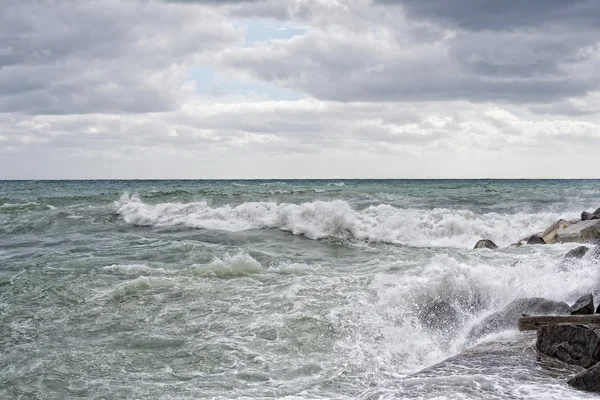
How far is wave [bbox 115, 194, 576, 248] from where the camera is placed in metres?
20.2

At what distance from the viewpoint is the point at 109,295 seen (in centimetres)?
1100

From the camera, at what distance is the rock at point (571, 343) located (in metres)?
6.23

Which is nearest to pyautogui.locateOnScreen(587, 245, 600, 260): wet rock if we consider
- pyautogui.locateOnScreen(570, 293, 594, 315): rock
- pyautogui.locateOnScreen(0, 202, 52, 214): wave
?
pyautogui.locateOnScreen(570, 293, 594, 315): rock

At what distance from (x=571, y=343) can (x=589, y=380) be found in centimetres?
93

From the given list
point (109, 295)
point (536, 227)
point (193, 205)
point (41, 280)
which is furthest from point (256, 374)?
point (193, 205)

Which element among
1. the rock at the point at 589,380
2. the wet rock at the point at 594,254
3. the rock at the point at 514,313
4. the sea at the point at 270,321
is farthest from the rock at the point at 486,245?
the rock at the point at 589,380

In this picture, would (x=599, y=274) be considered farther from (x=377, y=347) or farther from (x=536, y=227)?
(x=536, y=227)

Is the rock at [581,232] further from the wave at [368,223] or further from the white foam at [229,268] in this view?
the white foam at [229,268]

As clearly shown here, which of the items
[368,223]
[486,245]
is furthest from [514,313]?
[368,223]

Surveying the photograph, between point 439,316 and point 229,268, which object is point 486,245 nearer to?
point 229,268

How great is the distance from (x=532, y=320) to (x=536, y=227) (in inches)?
596

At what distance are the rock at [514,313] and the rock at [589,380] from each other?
7.06 feet

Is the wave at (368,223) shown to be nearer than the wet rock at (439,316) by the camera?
No

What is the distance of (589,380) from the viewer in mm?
5516
